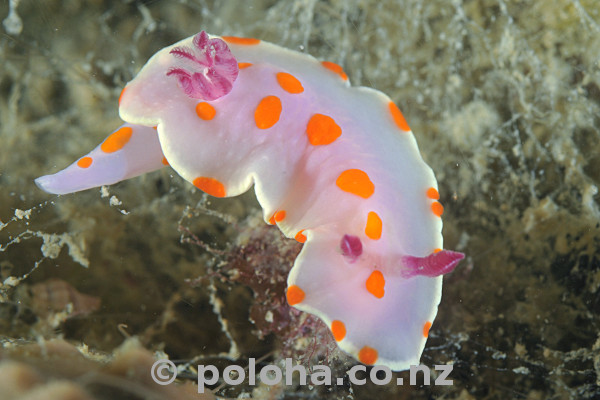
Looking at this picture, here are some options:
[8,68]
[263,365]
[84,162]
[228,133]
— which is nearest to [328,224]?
[228,133]

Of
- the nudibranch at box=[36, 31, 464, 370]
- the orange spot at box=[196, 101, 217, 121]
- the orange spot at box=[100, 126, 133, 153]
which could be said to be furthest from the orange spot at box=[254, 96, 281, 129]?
the orange spot at box=[100, 126, 133, 153]

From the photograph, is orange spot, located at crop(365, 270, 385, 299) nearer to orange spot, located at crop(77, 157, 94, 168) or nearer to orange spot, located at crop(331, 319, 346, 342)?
orange spot, located at crop(331, 319, 346, 342)

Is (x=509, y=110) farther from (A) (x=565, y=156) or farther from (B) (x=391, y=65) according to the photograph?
(B) (x=391, y=65)

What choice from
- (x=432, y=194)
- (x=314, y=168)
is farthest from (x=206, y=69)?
(x=432, y=194)

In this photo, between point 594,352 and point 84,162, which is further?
point 594,352

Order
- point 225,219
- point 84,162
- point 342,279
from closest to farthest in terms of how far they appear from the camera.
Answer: point 342,279, point 84,162, point 225,219

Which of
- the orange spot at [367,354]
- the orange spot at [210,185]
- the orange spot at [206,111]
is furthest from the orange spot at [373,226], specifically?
the orange spot at [206,111]

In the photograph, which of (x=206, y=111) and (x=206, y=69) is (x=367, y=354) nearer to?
(x=206, y=111)

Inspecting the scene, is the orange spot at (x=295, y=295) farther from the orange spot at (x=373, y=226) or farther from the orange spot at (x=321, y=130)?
the orange spot at (x=321, y=130)
